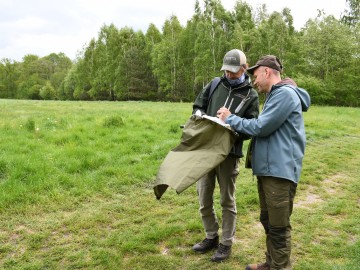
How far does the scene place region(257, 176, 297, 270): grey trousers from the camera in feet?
11.8

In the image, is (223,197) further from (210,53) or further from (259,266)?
(210,53)

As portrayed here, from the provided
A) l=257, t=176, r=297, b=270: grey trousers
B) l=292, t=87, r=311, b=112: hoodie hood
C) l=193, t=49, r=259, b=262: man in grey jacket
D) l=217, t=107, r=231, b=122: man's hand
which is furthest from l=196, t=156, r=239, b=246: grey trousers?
l=292, t=87, r=311, b=112: hoodie hood

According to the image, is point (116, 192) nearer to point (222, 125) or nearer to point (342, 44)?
point (222, 125)

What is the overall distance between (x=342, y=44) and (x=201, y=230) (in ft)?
125

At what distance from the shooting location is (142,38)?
191 feet

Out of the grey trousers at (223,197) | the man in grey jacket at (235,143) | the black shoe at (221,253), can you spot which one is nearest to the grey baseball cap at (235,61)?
the man in grey jacket at (235,143)

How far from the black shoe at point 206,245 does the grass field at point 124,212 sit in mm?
113

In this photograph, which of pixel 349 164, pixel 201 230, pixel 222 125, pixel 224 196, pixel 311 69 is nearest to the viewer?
pixel 222 125

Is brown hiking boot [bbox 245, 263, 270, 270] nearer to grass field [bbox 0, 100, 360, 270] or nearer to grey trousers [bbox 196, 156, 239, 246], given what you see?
grass field [bbox 0, 100, 360, 270]

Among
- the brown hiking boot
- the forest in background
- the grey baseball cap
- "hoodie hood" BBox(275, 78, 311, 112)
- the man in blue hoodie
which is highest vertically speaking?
the forest in background

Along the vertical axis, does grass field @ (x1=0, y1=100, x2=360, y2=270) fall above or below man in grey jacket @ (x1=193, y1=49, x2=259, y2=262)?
below

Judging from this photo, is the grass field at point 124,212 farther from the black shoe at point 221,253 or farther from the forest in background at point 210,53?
the forest in background at point 210,53

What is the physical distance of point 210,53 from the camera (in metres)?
44.3

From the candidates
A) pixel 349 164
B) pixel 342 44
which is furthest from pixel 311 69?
pixel 349 164
